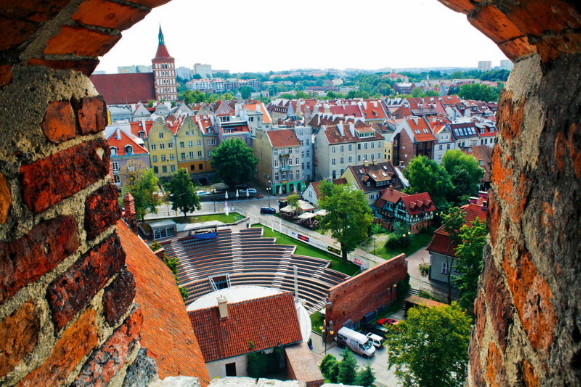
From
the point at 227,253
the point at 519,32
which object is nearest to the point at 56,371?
the point at 519,32

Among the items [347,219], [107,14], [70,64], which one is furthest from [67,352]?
[347,219]

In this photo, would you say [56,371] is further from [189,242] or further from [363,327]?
[189,242]

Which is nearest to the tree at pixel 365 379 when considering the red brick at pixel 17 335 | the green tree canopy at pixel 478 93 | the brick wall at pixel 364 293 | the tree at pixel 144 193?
the brick wall at pixel 364 293

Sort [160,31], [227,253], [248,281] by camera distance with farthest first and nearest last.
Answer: [160,31]
[227,253]
[248,281]

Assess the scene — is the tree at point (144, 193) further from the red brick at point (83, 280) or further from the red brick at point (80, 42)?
the red brick at point (80, 42)

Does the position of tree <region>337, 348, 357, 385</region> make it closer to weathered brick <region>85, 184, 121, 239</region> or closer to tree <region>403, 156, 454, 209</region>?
weathered brick <region>85, 184, 121, 239</region>
